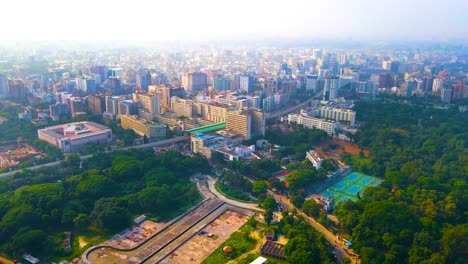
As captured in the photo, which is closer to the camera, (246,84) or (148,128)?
(148,128)

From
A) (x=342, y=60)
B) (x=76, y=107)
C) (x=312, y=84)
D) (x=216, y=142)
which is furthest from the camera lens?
(x=342, y=60)

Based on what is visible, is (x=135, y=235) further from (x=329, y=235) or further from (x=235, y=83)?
(x=235, y=83)

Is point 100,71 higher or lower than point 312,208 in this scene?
higher

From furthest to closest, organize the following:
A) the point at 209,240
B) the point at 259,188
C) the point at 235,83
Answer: the point at 235,83 → the point at 259,188 → the point at 209,240

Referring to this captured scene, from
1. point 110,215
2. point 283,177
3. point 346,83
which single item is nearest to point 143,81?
point 346,83

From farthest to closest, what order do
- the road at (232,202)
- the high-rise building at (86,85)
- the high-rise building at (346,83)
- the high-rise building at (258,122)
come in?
the high-rise building at (346,83), the high-rise building at (86,85), the high-rise building at (258,122), the road at (232,202)

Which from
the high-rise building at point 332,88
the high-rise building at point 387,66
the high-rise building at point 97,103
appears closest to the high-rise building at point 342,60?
the high-rise building at point 387,66

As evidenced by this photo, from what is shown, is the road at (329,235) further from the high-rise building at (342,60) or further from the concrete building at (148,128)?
the high-rise building at (342,60)

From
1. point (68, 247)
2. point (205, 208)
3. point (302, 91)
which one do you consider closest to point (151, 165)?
point (205, 208)
